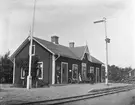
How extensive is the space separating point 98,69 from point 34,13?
1697 cm

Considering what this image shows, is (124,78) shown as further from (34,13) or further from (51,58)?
(34,13)

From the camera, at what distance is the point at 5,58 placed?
24.8 metres

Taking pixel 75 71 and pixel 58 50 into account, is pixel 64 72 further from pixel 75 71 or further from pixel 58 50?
pixel 58 50

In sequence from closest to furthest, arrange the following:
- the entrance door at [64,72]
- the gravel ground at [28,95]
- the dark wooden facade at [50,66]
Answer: the gravel ground at [28,95], the dark wooden facade at [50,66], the entrance door at [64,72]

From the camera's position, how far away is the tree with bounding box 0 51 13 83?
2384 centimetres

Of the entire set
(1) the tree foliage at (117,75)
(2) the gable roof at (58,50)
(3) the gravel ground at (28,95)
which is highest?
(2) the gable roof at (58,50)

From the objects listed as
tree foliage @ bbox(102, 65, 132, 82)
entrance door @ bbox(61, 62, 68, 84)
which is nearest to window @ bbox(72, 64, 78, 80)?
entrance door @ bbox(61, 62, 68, 84)

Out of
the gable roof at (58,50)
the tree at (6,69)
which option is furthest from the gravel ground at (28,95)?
the tree at (6,69)

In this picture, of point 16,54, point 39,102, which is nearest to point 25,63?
point 16,54

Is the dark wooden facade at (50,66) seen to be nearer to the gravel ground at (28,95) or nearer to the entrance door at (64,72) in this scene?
the entrance door at (64,72)

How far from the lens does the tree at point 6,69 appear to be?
23.8 meters

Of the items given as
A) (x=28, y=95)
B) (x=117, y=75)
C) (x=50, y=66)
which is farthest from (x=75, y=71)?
(x=28, y=95)

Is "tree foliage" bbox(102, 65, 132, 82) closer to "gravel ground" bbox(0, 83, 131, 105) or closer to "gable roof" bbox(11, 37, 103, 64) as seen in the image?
"gable roof" bbox(11, 37, 103, 64)

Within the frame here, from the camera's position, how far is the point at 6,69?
79.0 feet
